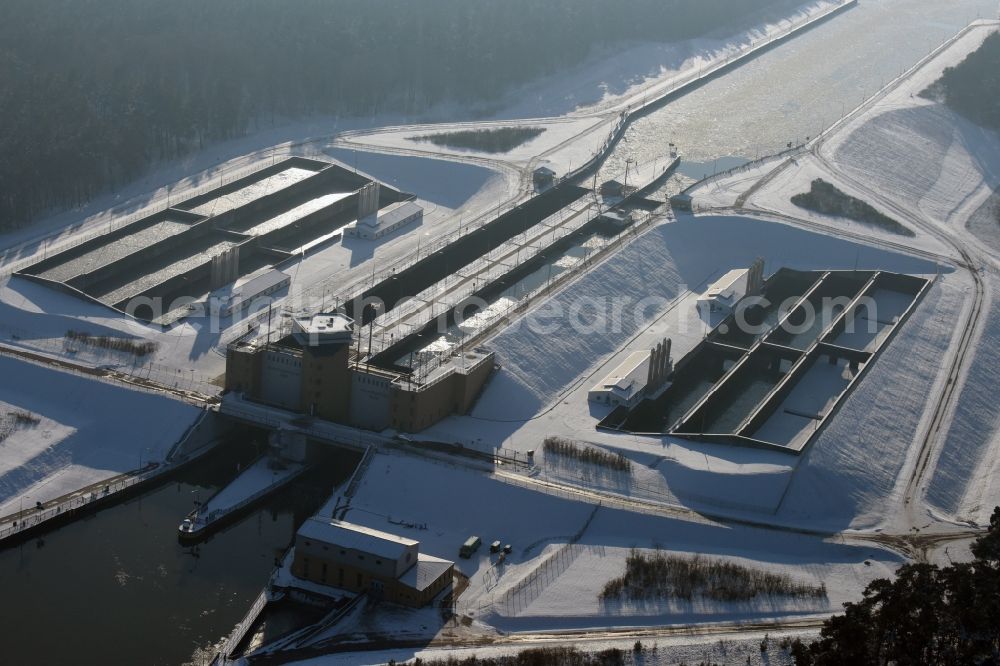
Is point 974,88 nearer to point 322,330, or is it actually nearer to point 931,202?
point 931,202

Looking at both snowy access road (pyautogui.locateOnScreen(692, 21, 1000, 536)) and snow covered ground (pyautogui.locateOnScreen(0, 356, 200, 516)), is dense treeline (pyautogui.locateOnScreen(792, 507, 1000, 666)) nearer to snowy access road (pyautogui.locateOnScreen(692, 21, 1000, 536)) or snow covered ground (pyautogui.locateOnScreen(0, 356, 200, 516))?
snowy access road (pyautogui.locateOnScreen(692, 21, 1000, 536))

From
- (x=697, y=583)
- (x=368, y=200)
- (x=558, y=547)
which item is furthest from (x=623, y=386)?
(x=368, y=200)

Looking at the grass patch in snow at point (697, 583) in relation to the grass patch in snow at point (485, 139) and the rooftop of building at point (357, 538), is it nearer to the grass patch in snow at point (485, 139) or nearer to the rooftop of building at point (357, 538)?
the rooftop of building at point (357, 538)

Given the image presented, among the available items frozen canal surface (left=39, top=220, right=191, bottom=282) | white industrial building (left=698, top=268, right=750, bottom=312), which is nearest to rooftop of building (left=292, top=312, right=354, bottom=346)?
frozen canal surface (left=39, top=220, right=191, bottom=282)

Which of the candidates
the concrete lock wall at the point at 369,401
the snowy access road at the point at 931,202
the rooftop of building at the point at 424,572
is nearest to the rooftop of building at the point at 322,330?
the concrete lock wall at the point at 369,401

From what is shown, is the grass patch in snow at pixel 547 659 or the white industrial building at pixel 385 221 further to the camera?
the white industrial building at pixel 385 221

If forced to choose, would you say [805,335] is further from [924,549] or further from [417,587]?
[417,587]
